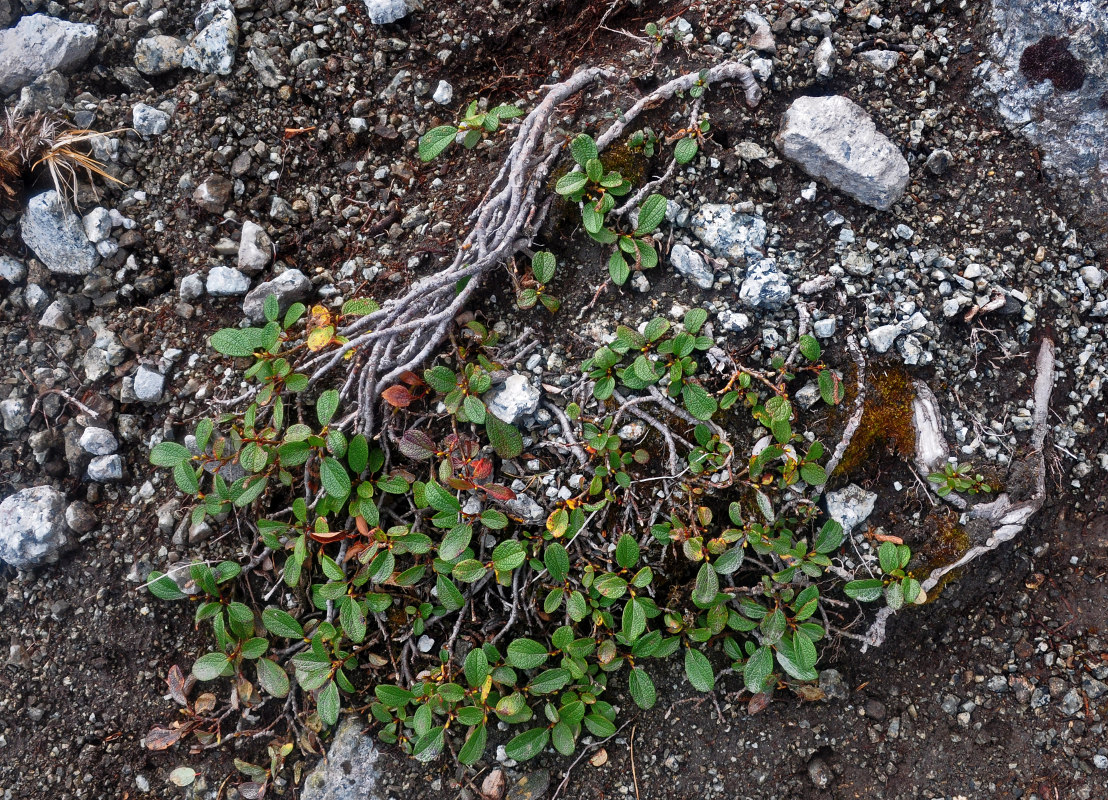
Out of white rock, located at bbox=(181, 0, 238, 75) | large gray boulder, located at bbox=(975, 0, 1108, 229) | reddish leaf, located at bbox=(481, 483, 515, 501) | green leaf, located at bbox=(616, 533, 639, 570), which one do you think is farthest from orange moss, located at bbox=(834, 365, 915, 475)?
→ white rock, located at bbox=(181, 0, 238, 75)

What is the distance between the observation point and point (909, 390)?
240 cm

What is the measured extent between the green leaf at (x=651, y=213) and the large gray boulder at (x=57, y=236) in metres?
2.14

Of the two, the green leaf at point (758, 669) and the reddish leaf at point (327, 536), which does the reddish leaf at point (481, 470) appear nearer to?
the reddish leaf at point (327, 536)

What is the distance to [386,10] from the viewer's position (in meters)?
2.79

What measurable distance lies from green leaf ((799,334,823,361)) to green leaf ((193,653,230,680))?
222 centimetres

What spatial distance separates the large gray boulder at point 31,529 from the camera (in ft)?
8.55

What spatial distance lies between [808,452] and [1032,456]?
2.70ft

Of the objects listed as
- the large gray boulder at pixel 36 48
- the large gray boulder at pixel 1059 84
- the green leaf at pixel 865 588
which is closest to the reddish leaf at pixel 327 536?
the green leaf at pixel 865 588

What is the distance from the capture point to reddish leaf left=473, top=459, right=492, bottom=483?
7.58ft

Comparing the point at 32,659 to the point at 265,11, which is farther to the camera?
the point at 265,11

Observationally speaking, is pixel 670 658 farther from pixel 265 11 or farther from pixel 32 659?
pixel 265 11

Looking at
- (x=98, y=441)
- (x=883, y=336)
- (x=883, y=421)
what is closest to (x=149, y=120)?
(x=98, y=441)

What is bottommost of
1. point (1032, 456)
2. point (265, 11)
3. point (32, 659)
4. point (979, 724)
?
point (979, 724)

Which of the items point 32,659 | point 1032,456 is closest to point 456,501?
point 32,659
